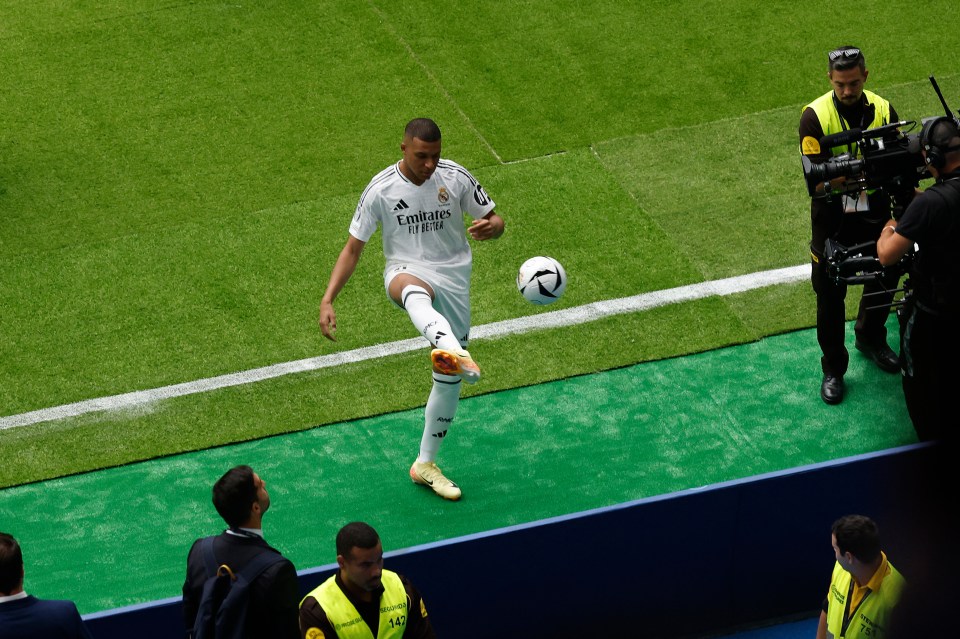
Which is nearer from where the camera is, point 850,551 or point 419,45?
point 850,551

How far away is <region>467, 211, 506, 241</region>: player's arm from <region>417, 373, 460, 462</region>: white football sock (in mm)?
811

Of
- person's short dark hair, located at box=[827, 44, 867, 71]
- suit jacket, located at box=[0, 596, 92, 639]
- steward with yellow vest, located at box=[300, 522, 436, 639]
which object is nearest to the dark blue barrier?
steward with yellow vest, located at box=[300, 522, 436, 639]

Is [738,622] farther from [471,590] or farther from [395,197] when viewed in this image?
[395,197]

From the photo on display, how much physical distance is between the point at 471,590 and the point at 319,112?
6.68 meters

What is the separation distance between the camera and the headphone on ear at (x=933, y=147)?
6480 millimetres

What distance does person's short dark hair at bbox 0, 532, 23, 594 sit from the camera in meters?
4.90

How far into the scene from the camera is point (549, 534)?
20.6ft

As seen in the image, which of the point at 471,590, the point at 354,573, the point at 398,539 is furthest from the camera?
the point at 398,539

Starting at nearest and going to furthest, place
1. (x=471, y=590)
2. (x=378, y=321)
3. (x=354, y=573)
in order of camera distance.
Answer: (x=354, y=573), (x=471, y=590), (x=378, y=321)

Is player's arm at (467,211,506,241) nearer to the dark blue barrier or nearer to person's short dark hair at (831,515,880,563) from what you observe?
the dark blue barrier

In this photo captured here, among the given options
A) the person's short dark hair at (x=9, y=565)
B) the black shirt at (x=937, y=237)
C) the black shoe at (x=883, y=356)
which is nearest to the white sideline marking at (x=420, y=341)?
the black shoe at (x=883, y=356)

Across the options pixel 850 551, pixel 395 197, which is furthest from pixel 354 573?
pixel 395 197

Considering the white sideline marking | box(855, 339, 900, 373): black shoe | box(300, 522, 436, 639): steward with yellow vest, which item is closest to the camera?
box(300, 522, 436, 639): steward with yellow vest

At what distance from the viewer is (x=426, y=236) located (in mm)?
7312
